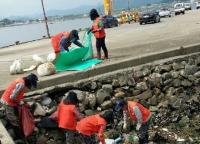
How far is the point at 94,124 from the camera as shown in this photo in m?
10.0

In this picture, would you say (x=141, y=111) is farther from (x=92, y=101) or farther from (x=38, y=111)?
(x=38, y=111)

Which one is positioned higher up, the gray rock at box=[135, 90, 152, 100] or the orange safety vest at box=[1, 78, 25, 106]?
the orange safety vest at box=[1, 78, 25, 106]

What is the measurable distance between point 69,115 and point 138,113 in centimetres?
156

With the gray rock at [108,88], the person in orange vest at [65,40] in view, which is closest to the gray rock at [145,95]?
the gray rock at [108,88]

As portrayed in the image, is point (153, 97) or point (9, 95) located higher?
point (9, 95)

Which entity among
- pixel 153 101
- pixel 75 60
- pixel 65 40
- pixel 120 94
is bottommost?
pixel 153 101

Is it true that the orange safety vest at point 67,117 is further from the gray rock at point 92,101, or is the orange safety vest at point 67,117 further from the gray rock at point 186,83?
the gray rock at point 186,83

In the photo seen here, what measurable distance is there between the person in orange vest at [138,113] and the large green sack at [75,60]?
3543mm

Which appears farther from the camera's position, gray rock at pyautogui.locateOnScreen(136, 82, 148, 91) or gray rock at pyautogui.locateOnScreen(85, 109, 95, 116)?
gray rock at pyautogui.locateOnScreen(136, 82, 148, 91)

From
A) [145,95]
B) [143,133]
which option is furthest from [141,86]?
[143,133]

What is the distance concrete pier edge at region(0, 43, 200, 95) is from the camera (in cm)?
1282

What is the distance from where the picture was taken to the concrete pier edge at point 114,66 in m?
12.8

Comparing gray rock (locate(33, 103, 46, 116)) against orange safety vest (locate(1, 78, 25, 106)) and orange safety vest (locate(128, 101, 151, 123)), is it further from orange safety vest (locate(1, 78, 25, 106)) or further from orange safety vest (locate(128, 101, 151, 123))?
orange safety vest (locate(128, 101, 151, 123))

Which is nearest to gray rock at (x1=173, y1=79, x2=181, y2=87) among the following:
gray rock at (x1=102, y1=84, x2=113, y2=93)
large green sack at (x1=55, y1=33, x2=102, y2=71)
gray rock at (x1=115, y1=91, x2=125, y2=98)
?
gray rock at (x1=115, y1=91, x2=125, y2=98)
